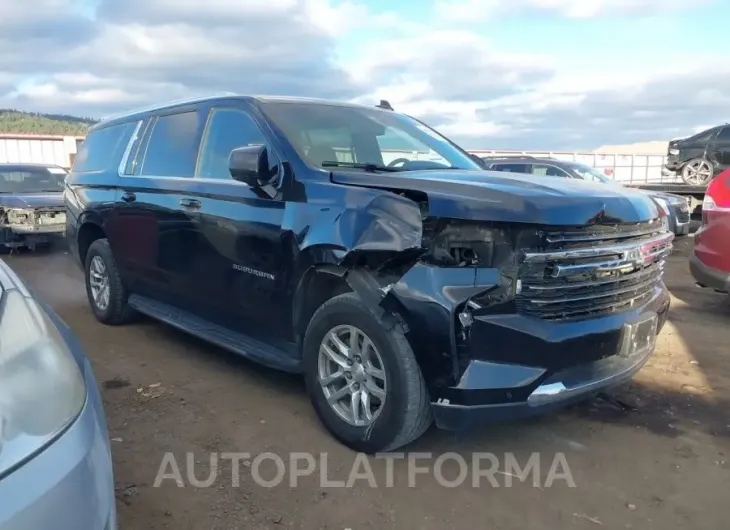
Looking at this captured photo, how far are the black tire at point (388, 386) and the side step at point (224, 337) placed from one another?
343mm

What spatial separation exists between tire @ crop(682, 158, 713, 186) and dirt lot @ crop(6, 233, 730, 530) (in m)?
13.1

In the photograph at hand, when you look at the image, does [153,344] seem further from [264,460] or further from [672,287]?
[672,287]

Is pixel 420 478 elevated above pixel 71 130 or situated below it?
below

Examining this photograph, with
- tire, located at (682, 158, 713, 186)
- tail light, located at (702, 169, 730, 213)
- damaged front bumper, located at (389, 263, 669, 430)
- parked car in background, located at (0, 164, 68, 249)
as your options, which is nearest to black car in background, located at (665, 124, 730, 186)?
tire, located at (682, 158, 713, 186)

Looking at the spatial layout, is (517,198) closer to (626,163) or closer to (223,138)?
(223,138)

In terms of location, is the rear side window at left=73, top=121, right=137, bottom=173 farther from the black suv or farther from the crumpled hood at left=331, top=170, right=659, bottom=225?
the crumpled hood at left=331, top=170, right=659, bottom=225

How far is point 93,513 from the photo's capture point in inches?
64.4

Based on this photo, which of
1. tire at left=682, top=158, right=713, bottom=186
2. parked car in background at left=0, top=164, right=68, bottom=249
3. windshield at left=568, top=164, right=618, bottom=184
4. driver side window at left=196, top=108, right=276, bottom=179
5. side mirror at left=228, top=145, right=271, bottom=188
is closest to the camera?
side mirror at left=228, top=145, right=271, bottom=188

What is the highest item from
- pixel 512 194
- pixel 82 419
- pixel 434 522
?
pixel 512 194

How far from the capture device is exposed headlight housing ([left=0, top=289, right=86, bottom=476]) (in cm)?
155

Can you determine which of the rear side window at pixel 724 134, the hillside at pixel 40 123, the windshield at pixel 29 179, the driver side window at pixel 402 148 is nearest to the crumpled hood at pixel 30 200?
the windshield at pixel 29 179

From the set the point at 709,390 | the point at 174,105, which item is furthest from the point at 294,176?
the point at 709,390

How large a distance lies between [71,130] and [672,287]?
69.4 ft

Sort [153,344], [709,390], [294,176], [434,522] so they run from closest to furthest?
[434,522]
[294,176]
[709,390]
[153,344]
